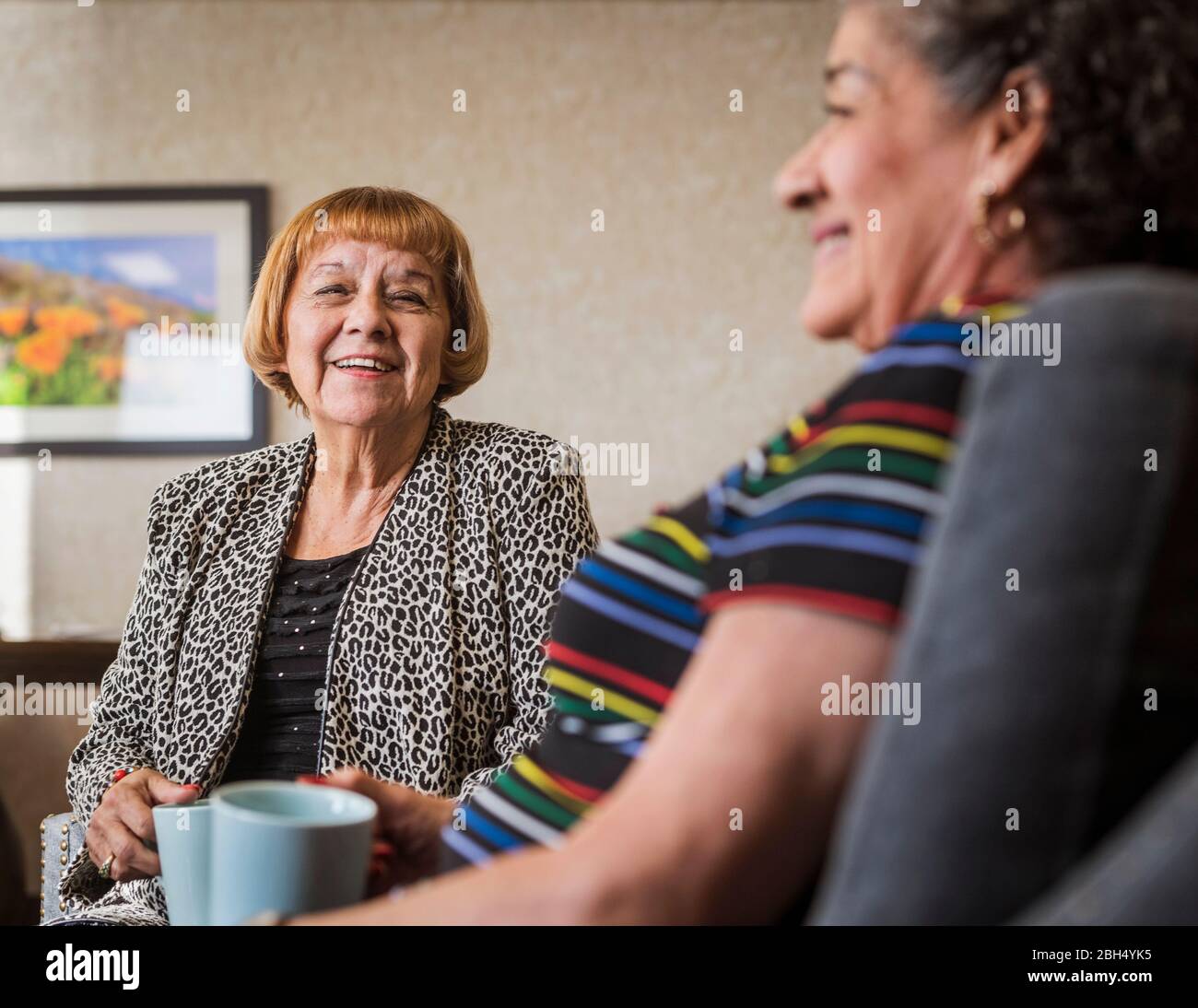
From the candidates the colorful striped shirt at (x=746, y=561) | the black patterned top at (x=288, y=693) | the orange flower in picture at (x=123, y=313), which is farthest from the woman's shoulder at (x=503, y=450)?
the orange flower in picture at (x=123, y=313)

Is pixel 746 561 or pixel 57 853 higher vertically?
pixel 746 561

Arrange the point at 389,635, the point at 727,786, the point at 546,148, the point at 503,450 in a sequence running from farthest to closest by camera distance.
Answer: the point at 546,148, the point at 503,450, the point at 389,635, the point at 727,786

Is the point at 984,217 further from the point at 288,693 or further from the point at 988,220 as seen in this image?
the point at 288,693

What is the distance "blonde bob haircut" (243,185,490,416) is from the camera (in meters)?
1.56

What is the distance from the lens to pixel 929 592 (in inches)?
16.4

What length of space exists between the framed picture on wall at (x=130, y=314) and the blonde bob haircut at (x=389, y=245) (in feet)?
4.88

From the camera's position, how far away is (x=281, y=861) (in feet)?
1.94

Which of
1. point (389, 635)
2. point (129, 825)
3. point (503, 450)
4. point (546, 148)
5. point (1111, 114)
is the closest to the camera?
point (1111, 114)

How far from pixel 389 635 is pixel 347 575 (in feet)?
0.41

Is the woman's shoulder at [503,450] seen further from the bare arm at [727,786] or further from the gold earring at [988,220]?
the bare arm at [727,786]

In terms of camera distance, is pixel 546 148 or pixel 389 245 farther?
pixel 546 148

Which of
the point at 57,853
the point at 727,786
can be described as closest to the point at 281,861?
the point at 727,786

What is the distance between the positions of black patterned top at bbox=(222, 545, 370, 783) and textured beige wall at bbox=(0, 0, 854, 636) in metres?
1.73
